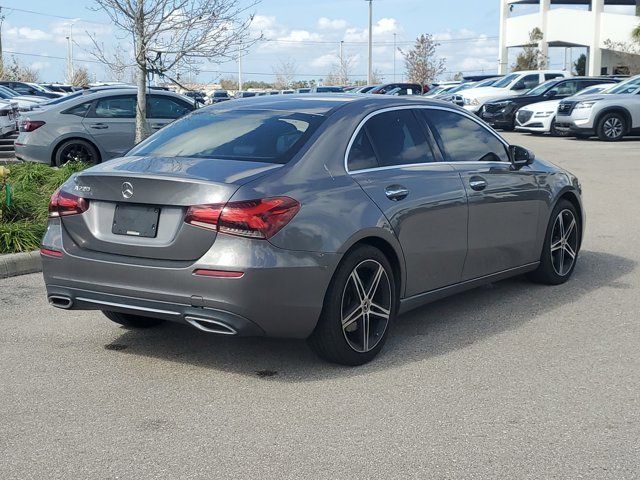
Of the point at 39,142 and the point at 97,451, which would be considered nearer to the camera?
the point at 97,451

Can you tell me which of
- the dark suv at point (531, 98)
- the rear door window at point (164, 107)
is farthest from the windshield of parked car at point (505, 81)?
the rear door window at point (164, 107)

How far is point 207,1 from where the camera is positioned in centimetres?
1409

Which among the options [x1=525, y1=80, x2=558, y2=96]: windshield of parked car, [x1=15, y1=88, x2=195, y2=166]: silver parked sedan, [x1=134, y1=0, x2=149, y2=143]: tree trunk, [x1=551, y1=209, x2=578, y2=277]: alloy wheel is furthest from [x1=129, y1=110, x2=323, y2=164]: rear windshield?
[x1=525, y1=80, x2=558, y2=96]: windshield of parked car

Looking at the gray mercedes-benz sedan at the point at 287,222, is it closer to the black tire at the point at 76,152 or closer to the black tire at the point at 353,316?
the black tire at the point at 353,316

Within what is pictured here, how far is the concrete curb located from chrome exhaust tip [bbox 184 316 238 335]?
3788 millimetres

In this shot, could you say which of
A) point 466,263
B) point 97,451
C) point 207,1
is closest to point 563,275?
point 466,263

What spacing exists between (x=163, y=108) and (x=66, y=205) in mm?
10508

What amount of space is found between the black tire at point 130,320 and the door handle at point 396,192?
1.83m

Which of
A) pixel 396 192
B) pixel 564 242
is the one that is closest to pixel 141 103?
pixel 564 242

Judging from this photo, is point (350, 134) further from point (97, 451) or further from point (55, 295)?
point (97, 451)

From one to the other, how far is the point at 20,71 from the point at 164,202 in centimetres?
5966

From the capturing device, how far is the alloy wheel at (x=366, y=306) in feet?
18.2

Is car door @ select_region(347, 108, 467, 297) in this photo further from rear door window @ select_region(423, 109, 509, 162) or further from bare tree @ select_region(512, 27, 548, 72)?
bare tree @ select_region(512, 27, 548, 72)

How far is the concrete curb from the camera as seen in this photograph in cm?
829
